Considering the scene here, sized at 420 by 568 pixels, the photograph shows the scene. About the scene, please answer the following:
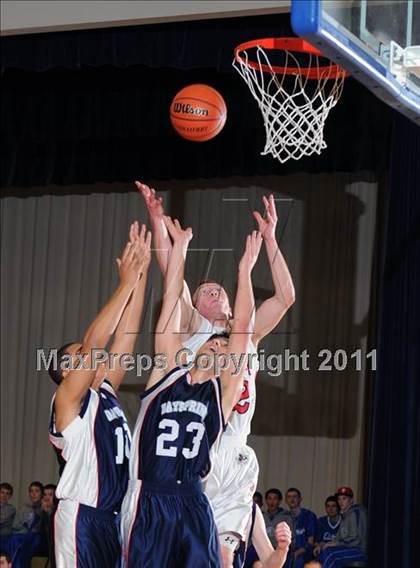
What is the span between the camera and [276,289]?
8695mm

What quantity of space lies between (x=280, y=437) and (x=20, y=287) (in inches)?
145

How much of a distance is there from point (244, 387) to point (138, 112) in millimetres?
3586

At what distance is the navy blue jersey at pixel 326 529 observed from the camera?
11.1 metres

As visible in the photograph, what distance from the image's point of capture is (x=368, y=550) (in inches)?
364

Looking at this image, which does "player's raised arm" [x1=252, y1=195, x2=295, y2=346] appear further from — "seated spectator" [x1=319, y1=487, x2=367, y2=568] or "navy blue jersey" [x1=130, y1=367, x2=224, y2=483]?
"seated spectator" [x1=319, y1=487, x2=367, y2=568]

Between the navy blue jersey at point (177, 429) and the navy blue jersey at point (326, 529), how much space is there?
Answer: 408 cm

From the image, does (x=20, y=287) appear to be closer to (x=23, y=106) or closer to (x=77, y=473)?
(x=23, y=106)

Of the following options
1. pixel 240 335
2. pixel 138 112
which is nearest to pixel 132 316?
pixel 240 335

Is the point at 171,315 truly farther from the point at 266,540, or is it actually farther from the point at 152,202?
the point at 266,540

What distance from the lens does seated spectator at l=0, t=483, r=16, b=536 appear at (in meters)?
12.1

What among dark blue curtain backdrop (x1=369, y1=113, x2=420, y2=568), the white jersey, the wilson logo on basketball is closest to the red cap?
dark blue curtain backdrop (x1=369, y1=113, x2=420, y2=568)

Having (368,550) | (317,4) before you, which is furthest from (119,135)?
(317,4)

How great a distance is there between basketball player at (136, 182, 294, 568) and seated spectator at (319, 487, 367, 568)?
253 centimetres

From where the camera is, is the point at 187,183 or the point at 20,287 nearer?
the point at 187,183
